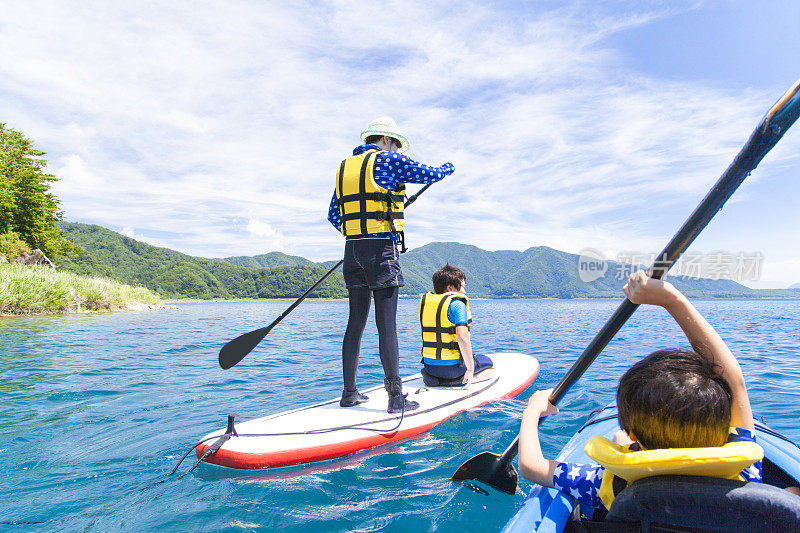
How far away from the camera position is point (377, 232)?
394cm

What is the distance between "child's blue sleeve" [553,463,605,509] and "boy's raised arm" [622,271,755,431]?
553mm

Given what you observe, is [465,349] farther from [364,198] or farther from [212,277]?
[212,277]

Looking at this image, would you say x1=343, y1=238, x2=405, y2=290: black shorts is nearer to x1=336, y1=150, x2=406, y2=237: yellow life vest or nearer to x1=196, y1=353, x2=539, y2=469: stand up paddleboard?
x1=336, y1=150, x2=406, y2=237: yellow life vest

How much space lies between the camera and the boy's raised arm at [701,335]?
1.48 metres

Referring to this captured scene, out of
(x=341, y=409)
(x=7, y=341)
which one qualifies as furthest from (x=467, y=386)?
(x=7, y=341)

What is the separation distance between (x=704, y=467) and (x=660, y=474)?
13cm

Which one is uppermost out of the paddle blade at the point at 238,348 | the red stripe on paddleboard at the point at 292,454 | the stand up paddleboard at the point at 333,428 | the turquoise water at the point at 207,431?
the paddle blade at the point at 238,348

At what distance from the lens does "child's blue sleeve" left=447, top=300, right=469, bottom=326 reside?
478 centimetres

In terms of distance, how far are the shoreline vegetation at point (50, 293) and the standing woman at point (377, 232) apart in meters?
20.2

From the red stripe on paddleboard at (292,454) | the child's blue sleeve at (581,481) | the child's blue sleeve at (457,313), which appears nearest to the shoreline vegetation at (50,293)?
the red stripe on paddleboard at (292,454)

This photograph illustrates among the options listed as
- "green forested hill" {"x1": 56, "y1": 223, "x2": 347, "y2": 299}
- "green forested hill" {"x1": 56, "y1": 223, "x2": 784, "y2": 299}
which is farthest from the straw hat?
"green forested hill" {"x1": 56, "y1": 223, "x2": 347, "y2": 299}

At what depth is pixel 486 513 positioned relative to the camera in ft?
8.66

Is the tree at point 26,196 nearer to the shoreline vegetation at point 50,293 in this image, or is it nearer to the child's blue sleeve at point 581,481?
the shoreline vegetation at point 50,293

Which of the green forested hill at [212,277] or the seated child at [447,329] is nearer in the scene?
the seated child at [447,329]
